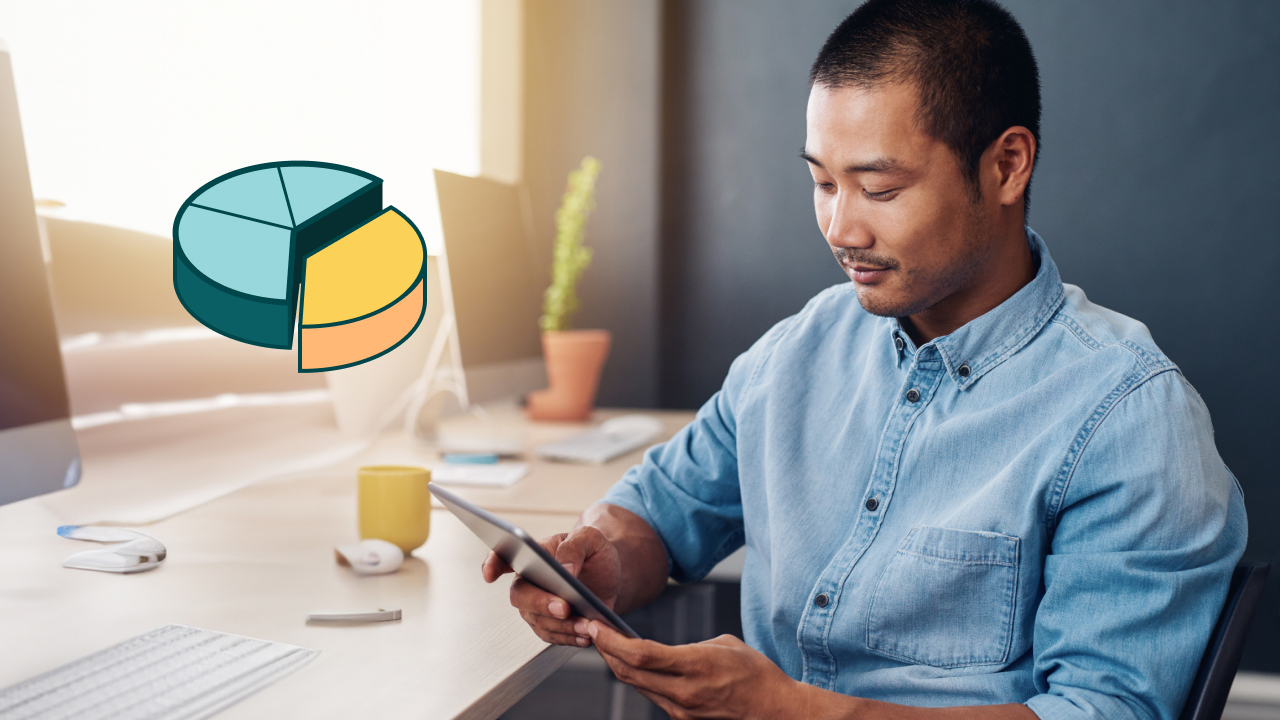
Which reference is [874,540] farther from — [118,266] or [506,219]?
[506,219]

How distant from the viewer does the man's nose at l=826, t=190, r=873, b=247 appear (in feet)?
3.23

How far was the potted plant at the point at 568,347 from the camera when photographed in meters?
2.32

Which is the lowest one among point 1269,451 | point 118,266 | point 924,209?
point 1269,451

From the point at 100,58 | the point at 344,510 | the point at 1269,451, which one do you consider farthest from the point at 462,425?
the point at 1269,451

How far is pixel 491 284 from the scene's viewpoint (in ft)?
6.63

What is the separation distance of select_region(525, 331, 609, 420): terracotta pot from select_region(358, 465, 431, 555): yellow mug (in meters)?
1.22

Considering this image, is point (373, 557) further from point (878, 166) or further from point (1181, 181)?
point (1181, 181)

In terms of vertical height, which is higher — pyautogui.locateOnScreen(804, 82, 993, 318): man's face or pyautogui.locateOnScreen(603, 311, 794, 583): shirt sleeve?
pyautogui.locateOnScreen(804, 82, 993, 318): man's face

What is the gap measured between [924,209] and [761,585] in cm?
50

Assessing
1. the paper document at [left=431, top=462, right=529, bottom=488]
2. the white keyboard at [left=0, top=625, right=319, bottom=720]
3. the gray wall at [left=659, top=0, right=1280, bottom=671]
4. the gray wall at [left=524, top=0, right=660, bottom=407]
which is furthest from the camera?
the gray wall at [left=524, top=0, right=660, bottom=407]

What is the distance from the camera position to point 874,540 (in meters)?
1.01

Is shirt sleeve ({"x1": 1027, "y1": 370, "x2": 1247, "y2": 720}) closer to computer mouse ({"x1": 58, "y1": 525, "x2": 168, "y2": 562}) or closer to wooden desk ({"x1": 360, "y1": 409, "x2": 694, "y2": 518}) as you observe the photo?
wooden desk ({"x1": 360, "y1": 409, "x2": 694, "y2": 518})

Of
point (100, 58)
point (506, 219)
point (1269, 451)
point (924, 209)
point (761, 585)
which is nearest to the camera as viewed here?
point (924, 209)

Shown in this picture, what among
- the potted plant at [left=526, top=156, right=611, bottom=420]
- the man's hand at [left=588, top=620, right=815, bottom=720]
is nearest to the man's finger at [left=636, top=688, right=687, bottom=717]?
the man's hand at [left=588, top=620, right=815, bottom=720]
